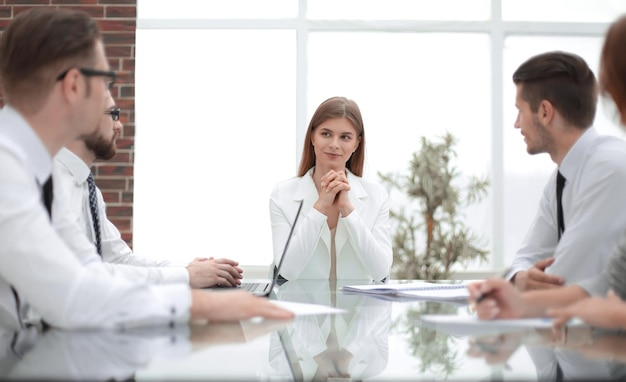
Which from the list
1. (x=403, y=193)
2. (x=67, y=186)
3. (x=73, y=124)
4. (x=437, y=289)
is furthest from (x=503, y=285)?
(x=403, y=193)

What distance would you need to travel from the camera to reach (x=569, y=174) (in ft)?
6.94

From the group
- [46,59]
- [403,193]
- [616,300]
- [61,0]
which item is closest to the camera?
[616,300]

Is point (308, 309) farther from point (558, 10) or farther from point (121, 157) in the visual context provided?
point (558, 10)

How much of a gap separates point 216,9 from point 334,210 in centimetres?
298

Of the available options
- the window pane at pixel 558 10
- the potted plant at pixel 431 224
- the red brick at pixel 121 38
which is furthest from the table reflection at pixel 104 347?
the window pane at pixel 558 10

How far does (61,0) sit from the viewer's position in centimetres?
489

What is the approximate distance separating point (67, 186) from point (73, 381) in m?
1.37

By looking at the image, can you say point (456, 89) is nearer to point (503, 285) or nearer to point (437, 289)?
point (437, 289)

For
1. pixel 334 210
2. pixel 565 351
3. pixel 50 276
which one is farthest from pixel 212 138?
pixel 565 351

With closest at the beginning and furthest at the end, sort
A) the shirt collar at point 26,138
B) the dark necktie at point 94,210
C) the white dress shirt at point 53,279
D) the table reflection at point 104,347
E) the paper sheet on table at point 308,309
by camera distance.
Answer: the table reflection at point 104,347 < the white dress shirt at point 53,279 < the shirt collar at point 26,138 < the paper sheet on table at point 308,309 < the dark necktie at point 94,210

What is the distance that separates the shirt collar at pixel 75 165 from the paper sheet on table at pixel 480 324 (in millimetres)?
1249

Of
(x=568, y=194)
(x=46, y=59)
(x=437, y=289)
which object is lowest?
(x=437, y=289)

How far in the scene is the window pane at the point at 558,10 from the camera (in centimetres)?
567

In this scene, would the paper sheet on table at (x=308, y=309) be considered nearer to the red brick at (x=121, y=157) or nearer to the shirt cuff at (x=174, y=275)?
the shirt cuff at (x=174, y=275)
